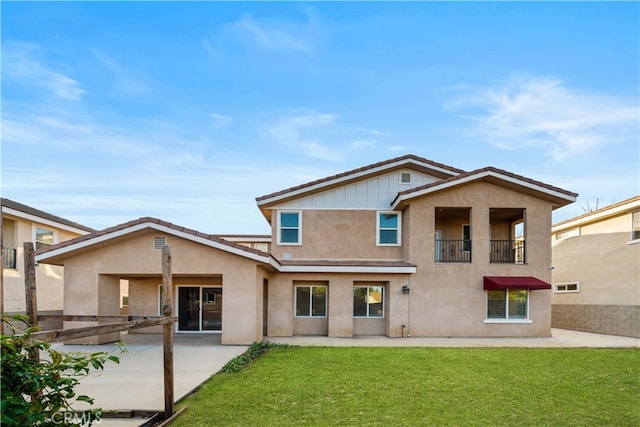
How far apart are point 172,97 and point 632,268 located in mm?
21245

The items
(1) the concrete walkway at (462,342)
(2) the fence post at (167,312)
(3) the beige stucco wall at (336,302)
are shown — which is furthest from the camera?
→ (3) the beige stucco wall at (336,302)

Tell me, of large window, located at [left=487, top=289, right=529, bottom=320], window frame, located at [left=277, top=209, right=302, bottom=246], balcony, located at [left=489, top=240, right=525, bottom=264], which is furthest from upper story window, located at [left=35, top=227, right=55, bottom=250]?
balcony, located at [left=489, top=240, right=525, bottom=264]

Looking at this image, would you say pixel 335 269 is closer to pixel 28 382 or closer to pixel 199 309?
pixel 199 309

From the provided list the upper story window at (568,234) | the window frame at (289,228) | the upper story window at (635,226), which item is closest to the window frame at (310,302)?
the window frame at (289,228)

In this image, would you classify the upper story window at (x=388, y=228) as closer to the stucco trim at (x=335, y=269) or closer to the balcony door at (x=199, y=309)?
the stucco trim at (x=335, y=269)

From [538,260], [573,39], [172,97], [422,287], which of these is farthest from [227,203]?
[573,39]

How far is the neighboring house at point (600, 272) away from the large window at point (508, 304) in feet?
15.3

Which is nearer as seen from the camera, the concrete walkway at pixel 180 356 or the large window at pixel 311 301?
the concrete walkway at pixel 180 356

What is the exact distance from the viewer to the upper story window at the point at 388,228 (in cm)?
1925

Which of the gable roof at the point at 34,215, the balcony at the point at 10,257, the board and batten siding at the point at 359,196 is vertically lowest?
the balcony at the point at 10,257

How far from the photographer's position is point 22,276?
18938 mm

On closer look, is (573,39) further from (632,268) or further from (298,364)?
(298,364)

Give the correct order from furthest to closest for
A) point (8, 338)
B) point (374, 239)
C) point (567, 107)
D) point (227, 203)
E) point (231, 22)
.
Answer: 1. point (227, 203)
2. point (374, 239)
3. point (567, 107)
4. point (231, 22)
5. point (8, 338)

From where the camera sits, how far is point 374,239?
757 inches
